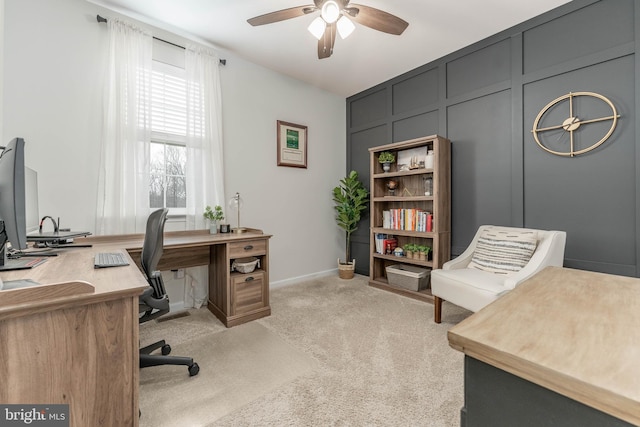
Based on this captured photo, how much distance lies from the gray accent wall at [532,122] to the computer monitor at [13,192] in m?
3.47

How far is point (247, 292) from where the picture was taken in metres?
2.57

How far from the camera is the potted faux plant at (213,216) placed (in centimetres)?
283

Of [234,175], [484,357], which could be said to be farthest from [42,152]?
[484,357]

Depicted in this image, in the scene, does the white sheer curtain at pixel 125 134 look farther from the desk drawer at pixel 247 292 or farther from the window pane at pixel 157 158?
the desk drawer at pixel 247 292

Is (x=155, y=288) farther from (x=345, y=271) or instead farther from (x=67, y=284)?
(x=345, y=271)

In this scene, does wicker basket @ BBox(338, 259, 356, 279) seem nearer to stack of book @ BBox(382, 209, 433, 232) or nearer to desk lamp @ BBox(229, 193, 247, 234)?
stack of book @ BBox(382, 209, 433, 232)

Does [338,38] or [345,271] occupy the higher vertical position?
[338,38]

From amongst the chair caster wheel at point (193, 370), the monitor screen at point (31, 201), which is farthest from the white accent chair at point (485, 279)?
the monitor screen at point (31, 201)

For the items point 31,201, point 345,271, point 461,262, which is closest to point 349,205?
point 345,271

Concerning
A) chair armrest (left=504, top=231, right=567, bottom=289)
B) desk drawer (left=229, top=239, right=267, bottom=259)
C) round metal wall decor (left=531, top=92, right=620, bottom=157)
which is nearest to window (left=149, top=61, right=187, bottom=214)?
desk drawer (left=229, top=239, right=267, bottom=259)

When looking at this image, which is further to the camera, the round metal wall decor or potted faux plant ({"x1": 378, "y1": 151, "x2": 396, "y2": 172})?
potted faux plant ({"x1": 378, "y1": 151, "x2": 396, "y2": 172})

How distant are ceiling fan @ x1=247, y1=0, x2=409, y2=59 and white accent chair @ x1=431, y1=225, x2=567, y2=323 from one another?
1.99 meters

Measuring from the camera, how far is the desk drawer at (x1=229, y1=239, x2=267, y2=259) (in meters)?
2.52

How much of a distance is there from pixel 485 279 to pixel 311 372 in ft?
4.82
